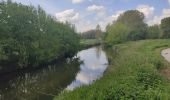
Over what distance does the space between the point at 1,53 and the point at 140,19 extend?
8880cm

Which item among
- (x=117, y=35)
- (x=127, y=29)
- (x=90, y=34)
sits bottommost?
(x=117, y=35)

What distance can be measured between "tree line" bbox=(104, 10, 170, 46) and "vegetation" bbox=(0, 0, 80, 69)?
4045 cm

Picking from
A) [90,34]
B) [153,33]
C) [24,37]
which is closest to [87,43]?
[153,33]

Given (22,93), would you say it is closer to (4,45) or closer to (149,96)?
(4,45)

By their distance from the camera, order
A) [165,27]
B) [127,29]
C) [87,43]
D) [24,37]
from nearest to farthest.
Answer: [24,37], [165,27], [127,29], [87,43]

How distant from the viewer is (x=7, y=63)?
35.3 meters

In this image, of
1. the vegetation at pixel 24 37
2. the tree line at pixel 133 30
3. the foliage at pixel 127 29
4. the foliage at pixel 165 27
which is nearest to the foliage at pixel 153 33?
the tree line at pixel 133 30

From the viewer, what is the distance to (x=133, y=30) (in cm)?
9838

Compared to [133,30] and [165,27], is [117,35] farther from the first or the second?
[165,27]

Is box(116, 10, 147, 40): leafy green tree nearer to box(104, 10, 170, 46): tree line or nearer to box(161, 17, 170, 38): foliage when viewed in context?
box(104, 10, 170, 46): tree line

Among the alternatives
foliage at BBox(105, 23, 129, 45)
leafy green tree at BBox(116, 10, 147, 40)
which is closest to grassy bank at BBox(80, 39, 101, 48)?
foliage at BBox(105, 23, 129, 45)

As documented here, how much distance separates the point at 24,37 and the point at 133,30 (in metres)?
64.5

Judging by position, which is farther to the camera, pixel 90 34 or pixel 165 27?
pixel 90 34

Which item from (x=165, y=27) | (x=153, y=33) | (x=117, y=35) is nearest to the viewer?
(x=117, y=35)
